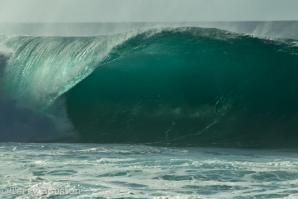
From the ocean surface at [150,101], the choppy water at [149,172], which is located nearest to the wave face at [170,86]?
the ocean surface at [150,101]

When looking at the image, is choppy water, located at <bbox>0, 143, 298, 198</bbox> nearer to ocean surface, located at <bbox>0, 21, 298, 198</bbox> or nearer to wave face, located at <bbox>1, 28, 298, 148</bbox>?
ocean surface, located at <bbox>0, 21, 298, 198</bbox>

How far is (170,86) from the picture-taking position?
1745cm

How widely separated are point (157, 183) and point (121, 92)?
790 centimetres

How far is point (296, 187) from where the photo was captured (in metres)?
9.52

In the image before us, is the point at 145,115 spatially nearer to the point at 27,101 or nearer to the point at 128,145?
the point at 128,145

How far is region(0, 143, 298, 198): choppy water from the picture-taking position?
30.5 feet

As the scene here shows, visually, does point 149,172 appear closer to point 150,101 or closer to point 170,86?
point 150,101

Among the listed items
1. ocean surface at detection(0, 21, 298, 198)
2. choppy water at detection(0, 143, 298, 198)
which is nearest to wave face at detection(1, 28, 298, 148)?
ocean surface at detection(0, 21, 298, 198)

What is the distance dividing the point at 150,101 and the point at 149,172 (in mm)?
6601

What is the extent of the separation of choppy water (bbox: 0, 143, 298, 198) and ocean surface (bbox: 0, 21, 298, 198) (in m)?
0.06

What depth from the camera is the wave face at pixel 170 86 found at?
627 inches

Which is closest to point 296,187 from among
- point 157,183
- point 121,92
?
point 157,183

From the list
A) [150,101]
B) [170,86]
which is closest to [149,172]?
[150,101]

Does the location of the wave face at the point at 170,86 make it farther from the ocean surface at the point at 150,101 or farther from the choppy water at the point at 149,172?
the choppy water at the point at 149,172
